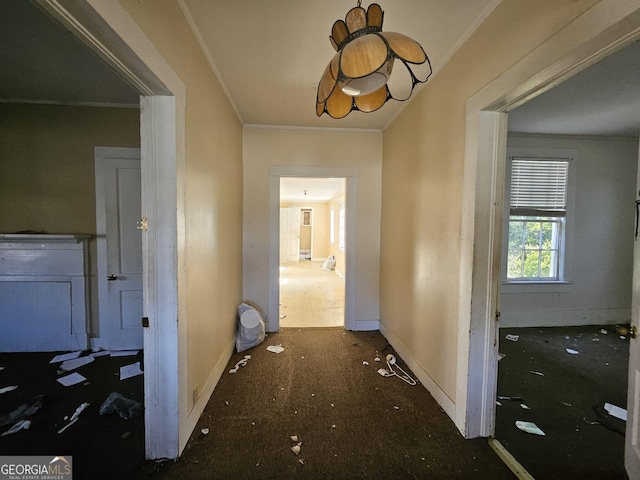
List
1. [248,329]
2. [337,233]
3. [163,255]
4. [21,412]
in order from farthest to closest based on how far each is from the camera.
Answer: [337,233] < [248,329] < [21,412] < [163,255]

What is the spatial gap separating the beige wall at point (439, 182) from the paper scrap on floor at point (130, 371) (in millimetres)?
2535

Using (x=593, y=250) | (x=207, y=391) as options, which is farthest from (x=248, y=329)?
(x=593, y=250)

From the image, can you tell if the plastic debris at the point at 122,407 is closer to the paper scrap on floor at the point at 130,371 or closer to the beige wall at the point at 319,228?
the paper scrap on floor at the point at 130,371

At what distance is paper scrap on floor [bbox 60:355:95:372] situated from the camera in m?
2.46

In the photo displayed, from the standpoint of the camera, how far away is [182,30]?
4.96 feet

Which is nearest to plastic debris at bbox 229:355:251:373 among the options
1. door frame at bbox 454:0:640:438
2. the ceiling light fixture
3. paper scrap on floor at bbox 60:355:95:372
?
paper scrap on floor at bbox 60:355:95:372

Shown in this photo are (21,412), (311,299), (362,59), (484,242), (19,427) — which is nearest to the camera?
(362,59)

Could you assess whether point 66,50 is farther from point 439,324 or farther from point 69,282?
point 439,324

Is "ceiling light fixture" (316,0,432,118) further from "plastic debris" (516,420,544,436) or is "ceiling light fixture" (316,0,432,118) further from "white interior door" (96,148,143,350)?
"white interior door" (96,148,143,350)

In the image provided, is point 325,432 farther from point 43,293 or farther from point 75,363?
point 43,293

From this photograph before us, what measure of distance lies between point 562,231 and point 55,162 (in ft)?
20.1

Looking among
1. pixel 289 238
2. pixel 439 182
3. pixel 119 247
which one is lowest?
pixel 289 238

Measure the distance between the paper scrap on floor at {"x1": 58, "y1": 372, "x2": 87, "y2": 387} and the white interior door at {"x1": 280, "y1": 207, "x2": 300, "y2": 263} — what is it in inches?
294

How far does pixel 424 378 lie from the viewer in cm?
226
